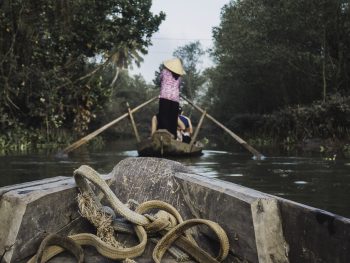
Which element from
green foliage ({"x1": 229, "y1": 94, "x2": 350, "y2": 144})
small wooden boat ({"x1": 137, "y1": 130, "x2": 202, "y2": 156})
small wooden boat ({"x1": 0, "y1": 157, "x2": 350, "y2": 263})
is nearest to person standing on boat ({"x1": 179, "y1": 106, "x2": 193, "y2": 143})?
small wooden boat ({"x1": 137, "y1": 130, "x2": 202, "y2": 156})

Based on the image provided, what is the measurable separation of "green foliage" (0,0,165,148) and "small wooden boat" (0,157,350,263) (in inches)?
562

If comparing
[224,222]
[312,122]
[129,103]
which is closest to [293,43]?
[312,122]

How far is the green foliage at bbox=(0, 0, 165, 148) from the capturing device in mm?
16734

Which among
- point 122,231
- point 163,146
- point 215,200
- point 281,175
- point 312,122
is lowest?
point 281,175

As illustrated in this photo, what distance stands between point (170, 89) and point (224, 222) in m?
8.12

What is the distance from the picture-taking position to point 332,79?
20.2 m

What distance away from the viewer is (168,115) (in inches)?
454

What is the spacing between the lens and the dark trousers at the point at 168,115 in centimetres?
1120

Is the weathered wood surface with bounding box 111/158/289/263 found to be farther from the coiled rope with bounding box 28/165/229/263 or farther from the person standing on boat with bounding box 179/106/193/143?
the person standing on boat with bounding box 179/106/193/143

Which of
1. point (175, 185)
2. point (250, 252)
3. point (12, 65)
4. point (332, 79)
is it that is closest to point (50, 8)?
point (12, 65)

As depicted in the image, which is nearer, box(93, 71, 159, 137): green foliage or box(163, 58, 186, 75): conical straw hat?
box(163, 58, 186, 75): conical straw hat

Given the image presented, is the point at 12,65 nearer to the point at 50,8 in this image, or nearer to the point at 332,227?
the point at 50,8

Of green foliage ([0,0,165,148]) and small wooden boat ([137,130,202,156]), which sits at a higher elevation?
green foliage ([0,0,165,148])

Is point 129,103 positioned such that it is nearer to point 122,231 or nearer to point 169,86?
point 169,86
